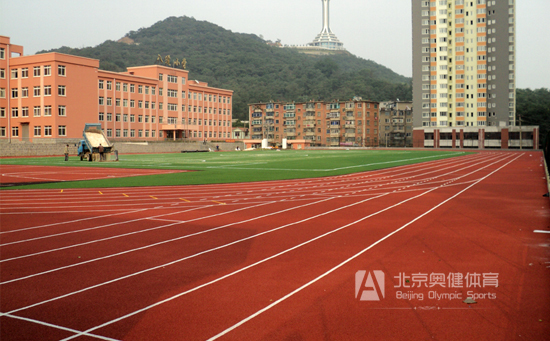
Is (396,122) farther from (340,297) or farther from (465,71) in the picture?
(340,297)

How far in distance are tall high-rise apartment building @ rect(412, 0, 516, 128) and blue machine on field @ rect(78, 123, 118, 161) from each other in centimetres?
7902

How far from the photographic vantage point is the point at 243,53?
631 ft

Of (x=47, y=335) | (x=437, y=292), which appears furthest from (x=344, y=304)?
(x=47, y=335)

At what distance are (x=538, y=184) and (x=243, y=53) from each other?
593 ft

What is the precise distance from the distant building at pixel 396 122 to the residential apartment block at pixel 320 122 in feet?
19.5

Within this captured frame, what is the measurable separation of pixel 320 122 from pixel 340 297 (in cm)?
13155

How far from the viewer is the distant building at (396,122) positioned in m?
135

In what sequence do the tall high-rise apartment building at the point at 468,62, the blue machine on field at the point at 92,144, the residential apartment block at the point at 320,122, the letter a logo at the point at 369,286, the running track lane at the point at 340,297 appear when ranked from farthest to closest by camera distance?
1. the residential apartment block at the point at 320,122
2. the tall high-rise apartment building at the point at 468,62
3. the blue machine on field at the point at 92,144
4. the letter a logo at the point at 369,286
5. the running track lane at the point at 340,297

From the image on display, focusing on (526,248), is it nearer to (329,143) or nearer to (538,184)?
(538,184)

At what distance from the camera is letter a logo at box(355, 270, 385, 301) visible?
19.8ft

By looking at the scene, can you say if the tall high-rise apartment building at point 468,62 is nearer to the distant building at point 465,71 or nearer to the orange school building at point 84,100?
the distant building at point 465,71

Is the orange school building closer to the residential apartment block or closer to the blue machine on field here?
the blue machine on field

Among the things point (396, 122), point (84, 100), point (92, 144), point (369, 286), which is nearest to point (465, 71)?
point (396, 122)

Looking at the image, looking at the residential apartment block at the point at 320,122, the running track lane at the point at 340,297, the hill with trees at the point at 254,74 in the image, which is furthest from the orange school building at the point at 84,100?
the running track lane at the point at 340,297
